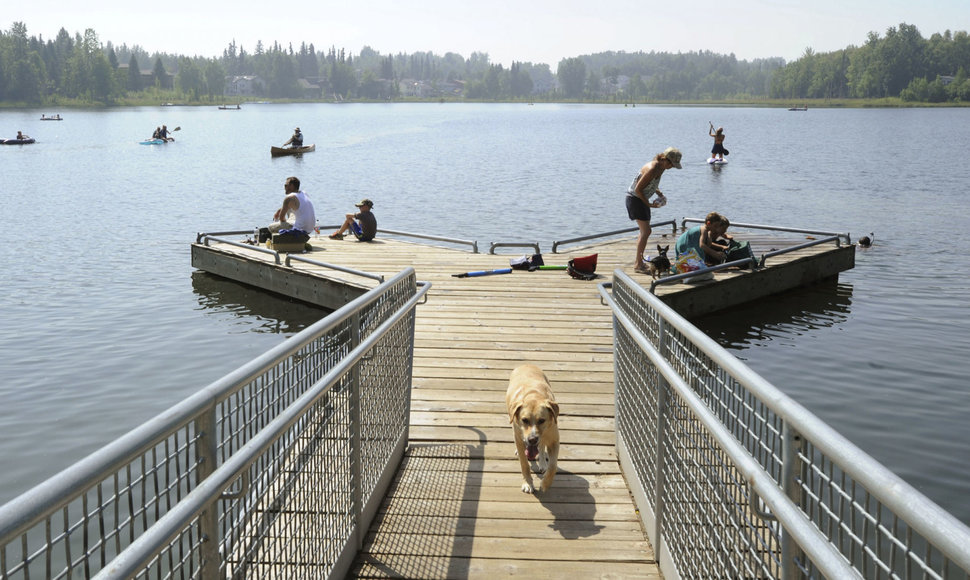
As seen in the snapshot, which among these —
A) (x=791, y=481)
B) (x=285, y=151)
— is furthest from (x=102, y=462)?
(x=285, y=151)

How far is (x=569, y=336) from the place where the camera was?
1048cm

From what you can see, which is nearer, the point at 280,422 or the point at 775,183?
the point at 280,422

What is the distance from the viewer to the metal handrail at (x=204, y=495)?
1943 mm

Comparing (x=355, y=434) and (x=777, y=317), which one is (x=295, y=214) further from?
(x=355, y=434)

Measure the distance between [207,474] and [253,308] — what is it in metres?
13.9

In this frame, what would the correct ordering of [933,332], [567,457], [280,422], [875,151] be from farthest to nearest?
1. [875,151]
2. [933,332]
3. [567,457]
4. [280,422]

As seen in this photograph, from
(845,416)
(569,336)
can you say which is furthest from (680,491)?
(845,416)

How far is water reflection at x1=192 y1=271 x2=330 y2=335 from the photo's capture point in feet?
49.5

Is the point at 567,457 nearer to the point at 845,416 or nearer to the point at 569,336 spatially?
the point at 569,336

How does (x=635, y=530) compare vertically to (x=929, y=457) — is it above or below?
above

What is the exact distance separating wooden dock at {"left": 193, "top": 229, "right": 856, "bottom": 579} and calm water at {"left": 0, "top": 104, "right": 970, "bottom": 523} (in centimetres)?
360

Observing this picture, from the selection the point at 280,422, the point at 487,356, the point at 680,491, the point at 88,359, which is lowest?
the point at 88,359

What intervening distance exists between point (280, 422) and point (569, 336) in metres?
7.43

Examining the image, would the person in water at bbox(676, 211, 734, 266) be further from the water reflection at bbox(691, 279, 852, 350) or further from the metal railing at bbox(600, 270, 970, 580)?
the metal railing at bbox(600, 270, 970, 580)
